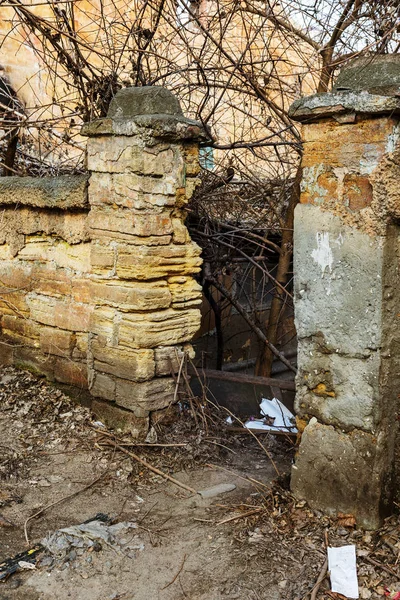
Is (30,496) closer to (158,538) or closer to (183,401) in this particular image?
(158,538)

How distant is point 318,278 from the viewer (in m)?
3.32

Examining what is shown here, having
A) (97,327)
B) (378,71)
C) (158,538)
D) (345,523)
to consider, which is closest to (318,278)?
(378,71)


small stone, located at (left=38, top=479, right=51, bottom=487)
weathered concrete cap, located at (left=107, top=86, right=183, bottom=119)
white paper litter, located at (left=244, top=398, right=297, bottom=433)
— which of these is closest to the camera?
small stone, located at (left=38, top=479, right=51, bottom=487)

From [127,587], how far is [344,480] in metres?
1.19

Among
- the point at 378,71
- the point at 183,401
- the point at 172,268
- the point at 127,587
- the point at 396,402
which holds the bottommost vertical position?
the point at 127,587

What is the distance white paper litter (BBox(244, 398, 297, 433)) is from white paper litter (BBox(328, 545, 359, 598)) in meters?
1.94

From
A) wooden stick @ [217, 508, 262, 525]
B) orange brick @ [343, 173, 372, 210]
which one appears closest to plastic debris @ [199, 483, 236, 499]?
wooden stick @ [217, 508, 262, 525]

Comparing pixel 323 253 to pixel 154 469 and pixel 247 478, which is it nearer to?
pixel 247 478

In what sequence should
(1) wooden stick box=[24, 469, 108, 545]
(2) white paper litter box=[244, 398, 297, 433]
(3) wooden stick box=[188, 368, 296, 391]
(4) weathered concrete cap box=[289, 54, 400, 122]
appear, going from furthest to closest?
(3) wooden stick box=[188, 368, 296, 391]
(2) white paper litter box=[244, 398, 297, 433]
(1) wooden stick box=[24, 469, 108, 545]
(4) weathered concrete cap box=[289, 54, 400, 122]

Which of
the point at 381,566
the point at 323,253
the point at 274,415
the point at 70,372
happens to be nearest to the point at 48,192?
the point at 70,372

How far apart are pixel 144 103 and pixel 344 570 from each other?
121 inches

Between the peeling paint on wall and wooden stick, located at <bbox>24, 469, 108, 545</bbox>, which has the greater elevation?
the peeling paint on wall

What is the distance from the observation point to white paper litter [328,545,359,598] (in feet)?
9.42

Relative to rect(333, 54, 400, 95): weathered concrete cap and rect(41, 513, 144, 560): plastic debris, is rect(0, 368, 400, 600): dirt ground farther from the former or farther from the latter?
rect(333, 54, 400, 95): weathered concrete cap
